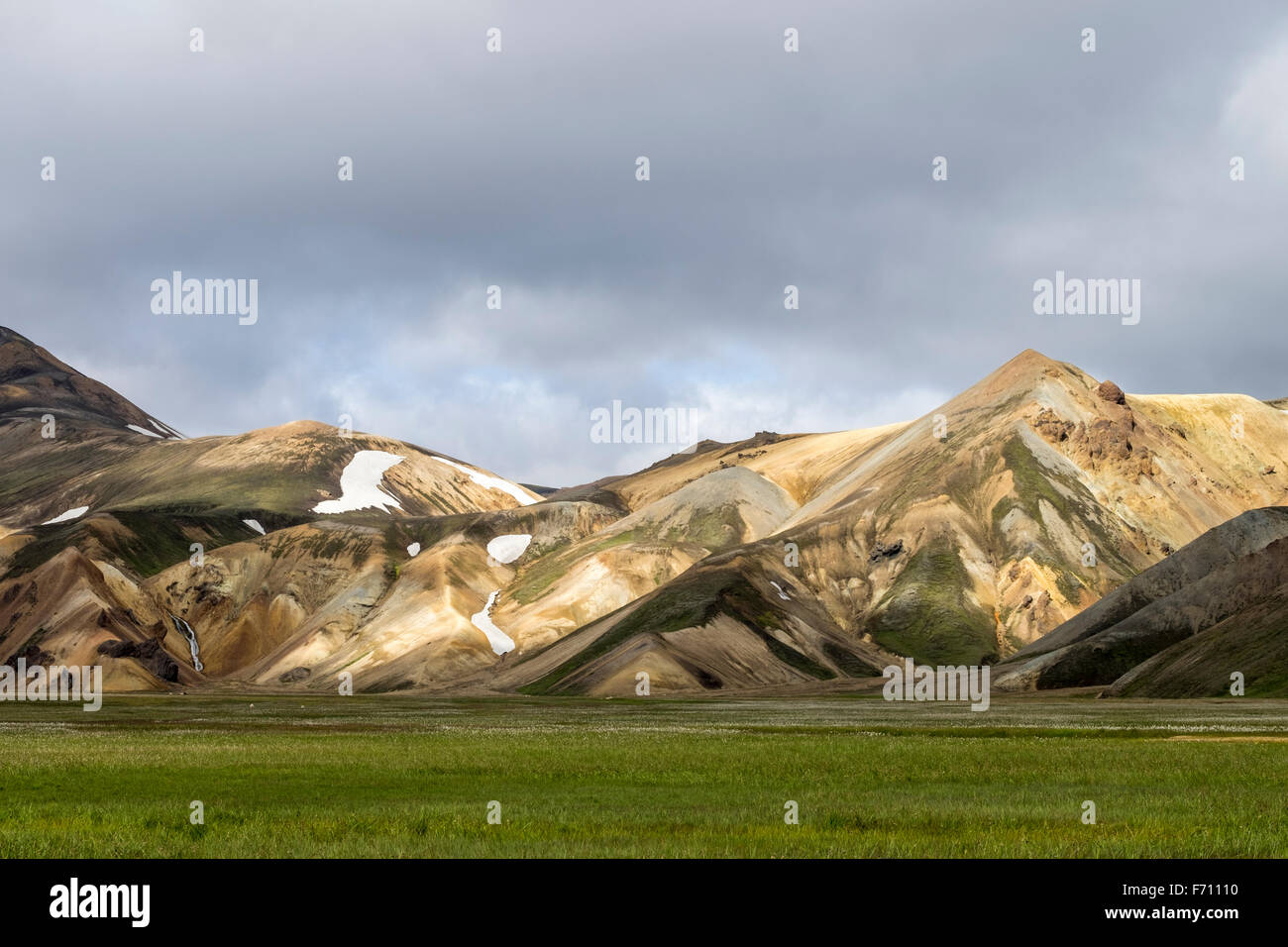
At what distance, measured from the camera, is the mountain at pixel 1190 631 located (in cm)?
11612

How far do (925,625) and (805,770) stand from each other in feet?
499

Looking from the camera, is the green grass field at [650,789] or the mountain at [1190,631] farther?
the mountain at [1190,631]

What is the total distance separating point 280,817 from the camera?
27109 mm

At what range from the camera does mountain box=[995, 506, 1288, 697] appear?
116 m

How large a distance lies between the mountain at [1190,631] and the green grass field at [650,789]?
47.4 metres

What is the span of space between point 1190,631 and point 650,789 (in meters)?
126

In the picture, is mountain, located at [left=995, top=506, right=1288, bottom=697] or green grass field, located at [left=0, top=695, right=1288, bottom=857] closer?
green grass field, located at [left=0, top=695, right=1288, bottom=857]

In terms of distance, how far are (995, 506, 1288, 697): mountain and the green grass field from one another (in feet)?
155

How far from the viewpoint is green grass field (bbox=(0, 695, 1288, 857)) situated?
22.7 m
